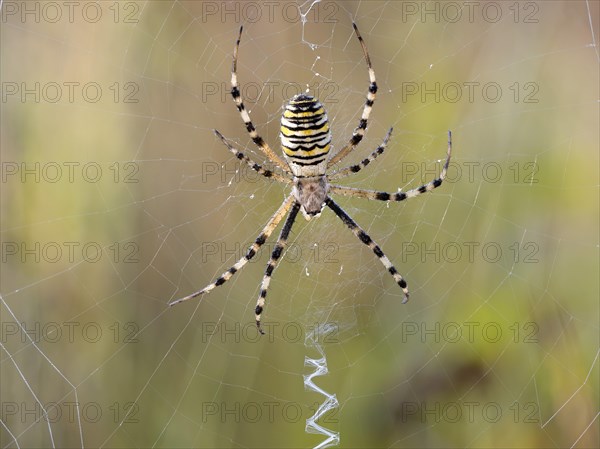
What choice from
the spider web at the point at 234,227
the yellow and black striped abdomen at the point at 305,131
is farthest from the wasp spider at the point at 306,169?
the spider web at the point at 234,227

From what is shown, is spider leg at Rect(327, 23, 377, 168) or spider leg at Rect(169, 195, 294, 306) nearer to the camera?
spider leg at Rect(327, 23, 377, 168)

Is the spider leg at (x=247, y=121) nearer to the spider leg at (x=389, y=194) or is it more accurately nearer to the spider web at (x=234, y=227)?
the spider web at (x=234, y=227)

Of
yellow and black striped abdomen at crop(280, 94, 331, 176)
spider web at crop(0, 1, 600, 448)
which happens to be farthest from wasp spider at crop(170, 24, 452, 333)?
spider web at crop(0, 1, 600, 448)

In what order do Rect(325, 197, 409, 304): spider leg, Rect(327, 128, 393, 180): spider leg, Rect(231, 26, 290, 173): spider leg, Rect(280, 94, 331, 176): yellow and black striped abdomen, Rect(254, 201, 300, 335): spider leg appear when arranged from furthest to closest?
1. Rect(254, 201, 300, 335): spider leg
2. Rect(325, 197, 409, 304): spider leg
3. Rect(327, 128, 393, 180): spider leg
4. Rect(231, 26, 290, 173): spider leg
5. Rect(280, 94, 331, 176): yellow and black striped abdomen

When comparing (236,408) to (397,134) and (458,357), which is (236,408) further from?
(397,134)

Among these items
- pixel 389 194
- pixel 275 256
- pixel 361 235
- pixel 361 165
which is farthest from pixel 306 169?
pixel 361 235

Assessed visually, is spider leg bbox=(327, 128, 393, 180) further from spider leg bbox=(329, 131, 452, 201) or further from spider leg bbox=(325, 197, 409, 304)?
spider leg bbox=(325, 197, 409, 304)

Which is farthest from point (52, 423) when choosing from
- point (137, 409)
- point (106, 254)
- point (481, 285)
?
point (481, 285)
